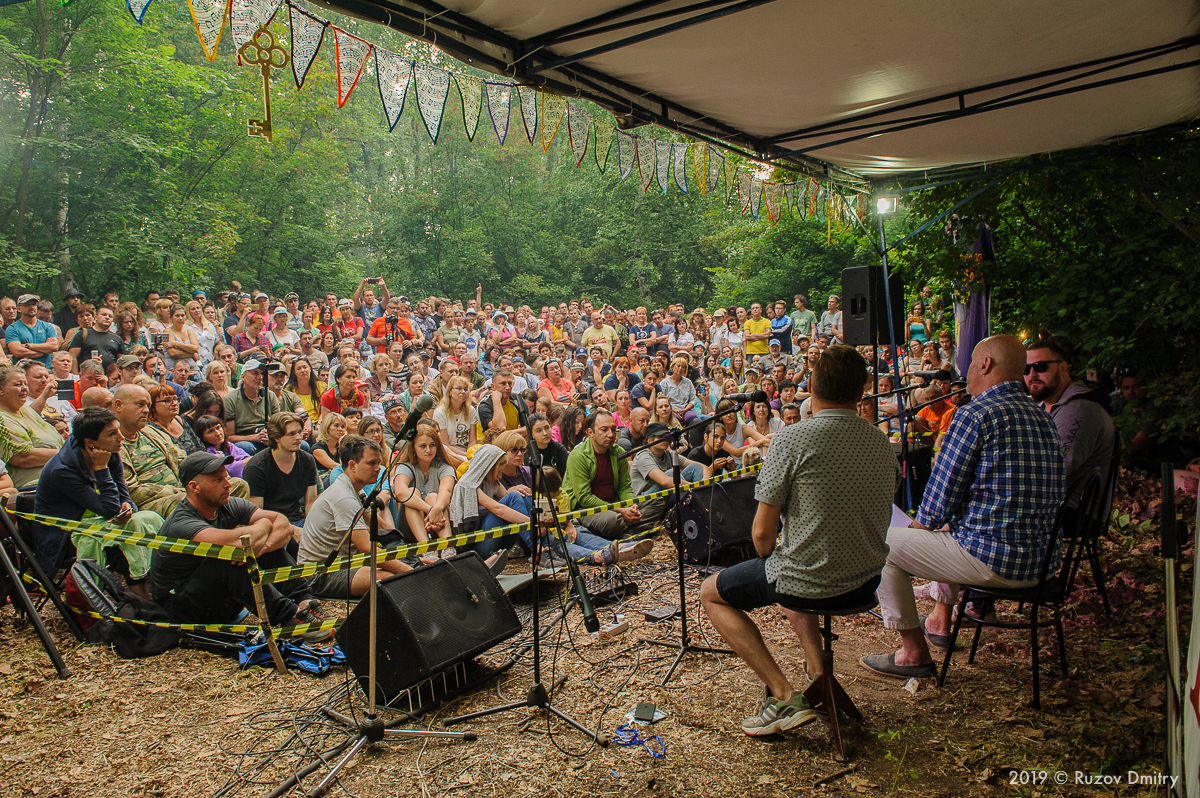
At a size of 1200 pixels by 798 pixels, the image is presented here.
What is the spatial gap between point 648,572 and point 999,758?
3.05 metres

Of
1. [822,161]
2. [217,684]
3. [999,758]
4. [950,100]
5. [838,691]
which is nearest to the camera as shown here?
[999,758]

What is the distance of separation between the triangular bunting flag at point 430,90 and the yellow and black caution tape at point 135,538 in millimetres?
2711

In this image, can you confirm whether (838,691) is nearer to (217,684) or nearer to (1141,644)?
(1141,644)

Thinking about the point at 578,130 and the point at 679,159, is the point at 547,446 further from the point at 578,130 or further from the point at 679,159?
the point at 679,159

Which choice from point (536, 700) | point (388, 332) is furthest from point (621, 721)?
point (388, 332)

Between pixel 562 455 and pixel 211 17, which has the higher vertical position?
pixel 211 17

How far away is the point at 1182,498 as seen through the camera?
523 centimetres

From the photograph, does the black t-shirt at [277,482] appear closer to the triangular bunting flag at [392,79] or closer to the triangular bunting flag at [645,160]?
the triangular bunting flag at [392,79]

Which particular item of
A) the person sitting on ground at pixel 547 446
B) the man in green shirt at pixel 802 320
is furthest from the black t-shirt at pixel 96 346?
the man in green shirt at pixel 802 320

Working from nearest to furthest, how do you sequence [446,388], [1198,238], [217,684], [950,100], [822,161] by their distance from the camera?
[217,684]
[950,100]
[1198,238]
[822,161]
[446,388]

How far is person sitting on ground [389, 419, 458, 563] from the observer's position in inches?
213

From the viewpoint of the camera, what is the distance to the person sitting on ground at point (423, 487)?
5402mm

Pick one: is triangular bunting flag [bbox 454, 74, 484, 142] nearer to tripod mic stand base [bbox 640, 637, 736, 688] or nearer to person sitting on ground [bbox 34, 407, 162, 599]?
person sitting on ground [bbox 34, 407, 162, 599]

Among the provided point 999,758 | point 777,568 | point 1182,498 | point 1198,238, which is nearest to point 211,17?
point 777,568
